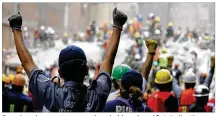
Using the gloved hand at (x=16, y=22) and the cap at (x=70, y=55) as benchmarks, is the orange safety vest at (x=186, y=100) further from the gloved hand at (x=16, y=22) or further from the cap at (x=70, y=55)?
the gloved hand at (x=16, y=22)

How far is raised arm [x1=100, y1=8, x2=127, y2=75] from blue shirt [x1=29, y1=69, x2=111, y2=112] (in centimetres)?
14

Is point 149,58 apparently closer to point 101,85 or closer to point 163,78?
point 163,78

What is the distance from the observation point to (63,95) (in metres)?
3.03

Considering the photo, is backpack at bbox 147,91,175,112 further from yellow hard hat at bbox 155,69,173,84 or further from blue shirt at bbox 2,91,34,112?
blue shirt at bbox 2,91,34,112

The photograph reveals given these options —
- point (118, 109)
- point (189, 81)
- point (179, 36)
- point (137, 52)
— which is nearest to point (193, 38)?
point (179, 36)

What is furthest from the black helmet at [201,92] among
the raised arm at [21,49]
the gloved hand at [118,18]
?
the raised arm at [21,49]

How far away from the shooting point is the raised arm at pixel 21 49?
10.1 ft

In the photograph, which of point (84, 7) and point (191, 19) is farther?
point (84, 7)

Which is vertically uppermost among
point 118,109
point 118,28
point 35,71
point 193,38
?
point 118,28

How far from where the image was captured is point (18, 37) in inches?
123

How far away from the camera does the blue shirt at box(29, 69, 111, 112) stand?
3025 millimetres

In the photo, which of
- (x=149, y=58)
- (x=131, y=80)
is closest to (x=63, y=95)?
(x=131, y=80)

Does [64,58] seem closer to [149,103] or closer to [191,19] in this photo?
[149,103]

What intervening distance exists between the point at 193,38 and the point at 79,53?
25627 mm
